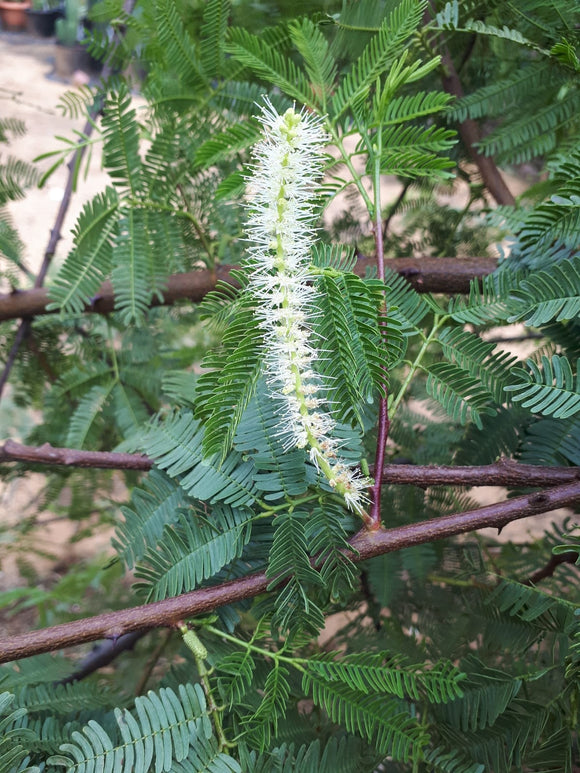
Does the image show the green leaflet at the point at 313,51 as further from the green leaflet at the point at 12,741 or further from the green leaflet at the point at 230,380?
the green leaflet at the point at 12,741

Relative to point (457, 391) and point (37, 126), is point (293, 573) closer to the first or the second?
point (457, 391)

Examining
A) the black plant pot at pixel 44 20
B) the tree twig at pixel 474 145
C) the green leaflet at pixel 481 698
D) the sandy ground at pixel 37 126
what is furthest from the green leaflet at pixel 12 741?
the black plant pot at pixel 44 20

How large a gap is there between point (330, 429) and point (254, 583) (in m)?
0.13

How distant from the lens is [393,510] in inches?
27.3

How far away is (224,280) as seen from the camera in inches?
27.7

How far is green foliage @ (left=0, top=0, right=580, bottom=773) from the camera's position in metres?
0.43

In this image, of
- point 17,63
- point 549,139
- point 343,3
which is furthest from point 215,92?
point 17,63

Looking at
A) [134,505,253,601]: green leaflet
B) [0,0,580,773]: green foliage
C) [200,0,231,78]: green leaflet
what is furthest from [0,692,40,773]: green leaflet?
[200,0,231,78]: green leaflet

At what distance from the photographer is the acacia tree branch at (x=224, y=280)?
73 centimetres

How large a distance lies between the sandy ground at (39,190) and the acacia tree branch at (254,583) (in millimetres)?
365

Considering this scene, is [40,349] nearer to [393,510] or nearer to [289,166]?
[393,510]

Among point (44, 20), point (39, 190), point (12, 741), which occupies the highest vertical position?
point (44, 20)

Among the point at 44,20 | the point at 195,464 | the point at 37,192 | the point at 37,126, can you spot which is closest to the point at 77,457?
the point at 195,464

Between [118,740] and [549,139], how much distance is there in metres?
0.76
